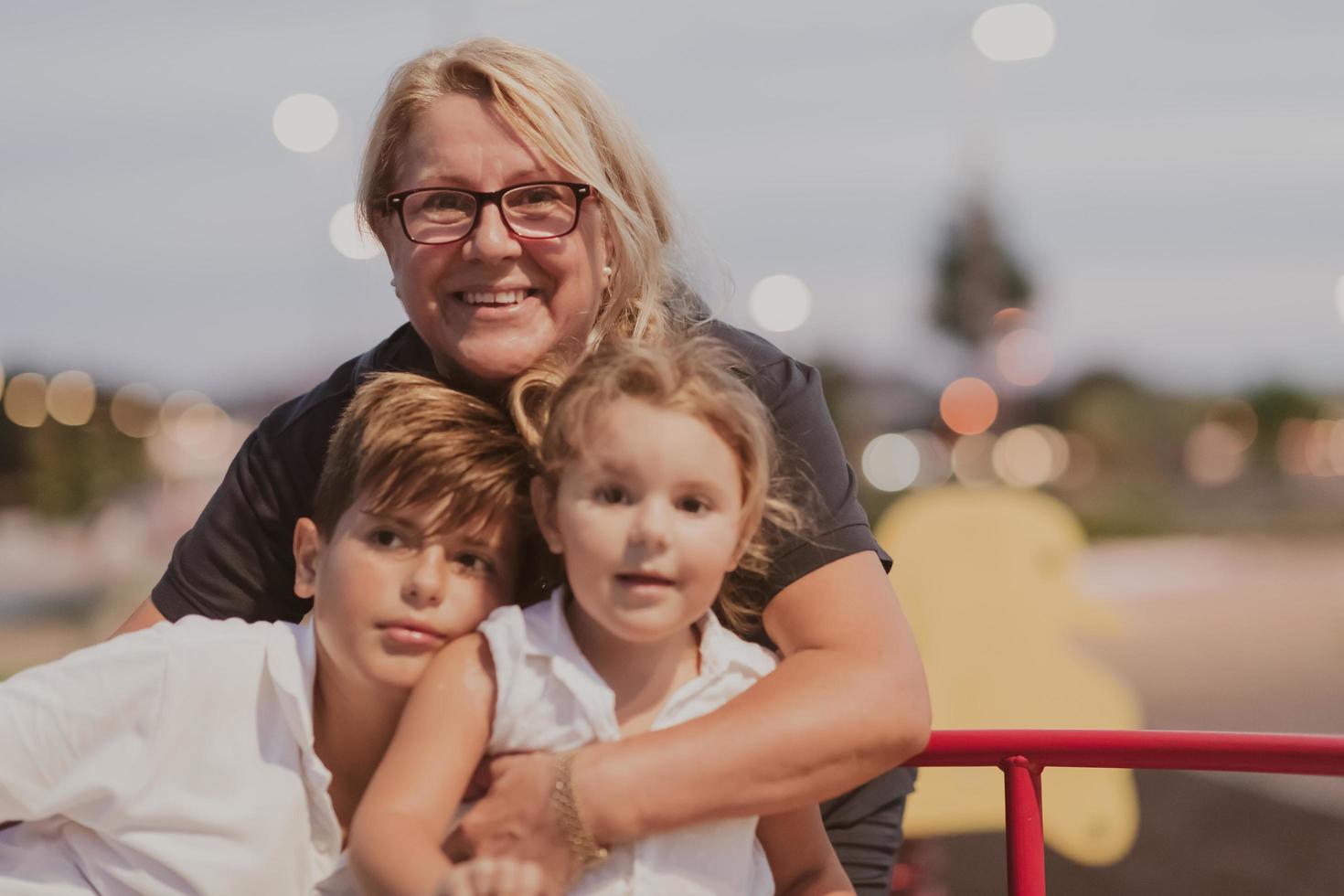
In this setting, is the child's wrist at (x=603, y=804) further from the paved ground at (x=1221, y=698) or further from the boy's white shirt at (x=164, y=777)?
the paved ground at (x=1221, y=698)

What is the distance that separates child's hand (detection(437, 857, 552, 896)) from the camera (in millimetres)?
1742

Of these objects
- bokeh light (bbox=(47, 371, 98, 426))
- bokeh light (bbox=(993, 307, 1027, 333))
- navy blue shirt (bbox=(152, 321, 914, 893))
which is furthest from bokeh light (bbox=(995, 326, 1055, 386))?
navy blue shirt (bbox=(152, 321, 914, 893))

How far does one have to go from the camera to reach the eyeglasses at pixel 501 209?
8.18 ft

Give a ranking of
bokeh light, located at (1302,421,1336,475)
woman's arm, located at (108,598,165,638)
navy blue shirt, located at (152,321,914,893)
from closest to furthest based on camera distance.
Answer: navy blue shirt, located at (152,321,914,893) → woman's arm, located at (108,598,165,638) → bokeh light, located at (1302,421,1336,475)

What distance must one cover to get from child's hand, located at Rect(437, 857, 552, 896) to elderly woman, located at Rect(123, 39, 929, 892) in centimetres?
23

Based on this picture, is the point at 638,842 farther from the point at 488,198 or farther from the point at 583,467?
the point at 488,198

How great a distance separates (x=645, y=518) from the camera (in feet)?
6.52

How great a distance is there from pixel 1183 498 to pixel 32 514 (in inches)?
1062

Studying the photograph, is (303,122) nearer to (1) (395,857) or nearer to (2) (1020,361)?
(1) (395,857)

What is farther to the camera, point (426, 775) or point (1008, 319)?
point (1008, 319)

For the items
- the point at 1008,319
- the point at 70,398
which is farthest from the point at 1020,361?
the point at 70,398

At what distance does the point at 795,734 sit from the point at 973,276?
1929 inches

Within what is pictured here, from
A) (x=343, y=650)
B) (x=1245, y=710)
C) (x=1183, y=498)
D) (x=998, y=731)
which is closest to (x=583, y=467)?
(x=343, y=650)

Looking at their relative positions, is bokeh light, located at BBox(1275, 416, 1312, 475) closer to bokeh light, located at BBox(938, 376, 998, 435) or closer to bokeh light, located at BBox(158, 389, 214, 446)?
bokeh light, located at BBox(938, 376, 998, 435)
